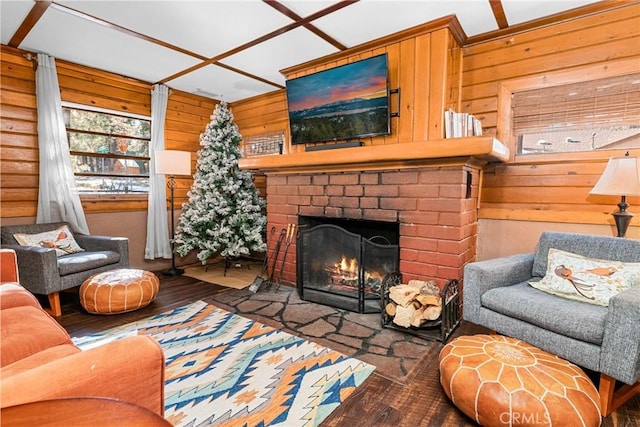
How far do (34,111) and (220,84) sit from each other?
1906 mm

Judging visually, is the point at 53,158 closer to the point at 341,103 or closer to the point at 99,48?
the point at 99,48

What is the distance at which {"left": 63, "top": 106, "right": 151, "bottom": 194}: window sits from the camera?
3.60 m

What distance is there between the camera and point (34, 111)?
3252 millimetres

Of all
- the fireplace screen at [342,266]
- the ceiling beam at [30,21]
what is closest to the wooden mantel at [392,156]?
the fireplace screen at [342,266]

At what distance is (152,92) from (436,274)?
12.9ft

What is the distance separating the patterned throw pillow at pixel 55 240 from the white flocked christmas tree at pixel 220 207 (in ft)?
3.53

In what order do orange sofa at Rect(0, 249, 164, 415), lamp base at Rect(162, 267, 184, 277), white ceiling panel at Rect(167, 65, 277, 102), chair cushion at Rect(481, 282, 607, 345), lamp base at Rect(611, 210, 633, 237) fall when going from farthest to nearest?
lamp base at Rect(162, 267, 184, 277)
white ceiling panel at Rect(167, 65, 277, 102)
lamp base at Rect(611, 210, 633, 237)
chair cushion at Rect(481, 282, 607, 345)
orange sofa at Rect(0, 249, 164, 415)

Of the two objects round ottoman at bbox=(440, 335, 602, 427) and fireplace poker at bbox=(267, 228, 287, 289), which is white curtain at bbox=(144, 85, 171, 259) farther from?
round ottoman at bbox=(440, 335, 602, 427)

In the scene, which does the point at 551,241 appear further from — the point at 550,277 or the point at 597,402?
the point at 597,402

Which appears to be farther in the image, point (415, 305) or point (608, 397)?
point (415, 305)

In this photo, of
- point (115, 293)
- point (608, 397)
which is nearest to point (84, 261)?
point (115, 293)

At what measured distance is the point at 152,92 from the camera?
406 centimetres

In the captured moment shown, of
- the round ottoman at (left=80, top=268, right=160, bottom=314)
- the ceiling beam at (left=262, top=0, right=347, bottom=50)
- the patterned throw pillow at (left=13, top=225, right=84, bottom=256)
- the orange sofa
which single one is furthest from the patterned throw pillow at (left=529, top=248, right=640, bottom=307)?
the patterned throw pillow at (left=13, top=225, right=84, bottom=256)

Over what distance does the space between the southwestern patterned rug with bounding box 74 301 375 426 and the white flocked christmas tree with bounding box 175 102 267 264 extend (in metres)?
1.51
